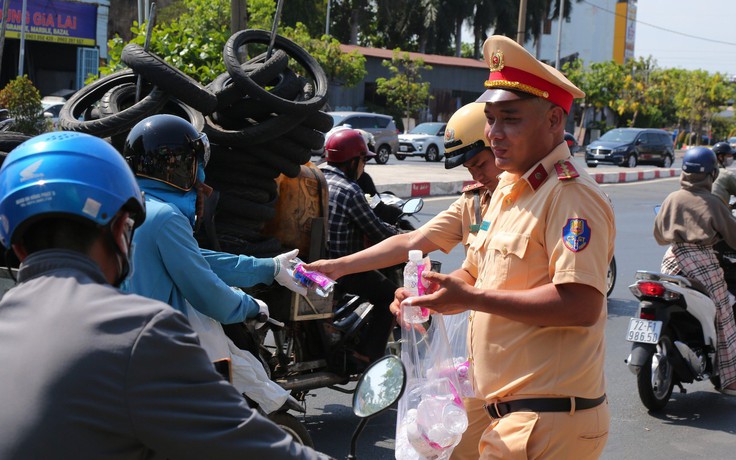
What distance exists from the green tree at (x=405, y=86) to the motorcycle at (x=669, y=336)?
3769 centimetres

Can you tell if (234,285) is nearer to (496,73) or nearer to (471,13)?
(496,73)

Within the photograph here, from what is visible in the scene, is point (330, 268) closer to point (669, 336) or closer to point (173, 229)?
point (173, 229)

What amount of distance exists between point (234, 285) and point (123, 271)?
7.57 feet

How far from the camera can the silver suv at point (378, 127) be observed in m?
28.8

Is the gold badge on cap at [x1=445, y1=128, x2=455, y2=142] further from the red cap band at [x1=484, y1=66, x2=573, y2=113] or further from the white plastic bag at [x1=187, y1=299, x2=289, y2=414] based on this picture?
the white plastic bag at [x1=187, y1=299, x2=289, y2=414]

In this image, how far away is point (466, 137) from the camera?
387cm

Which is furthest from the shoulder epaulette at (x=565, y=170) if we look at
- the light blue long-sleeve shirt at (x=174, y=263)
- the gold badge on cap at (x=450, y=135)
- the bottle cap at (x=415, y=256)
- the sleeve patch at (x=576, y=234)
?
the light blue long-sleeve shirt at (x=174, y=263)

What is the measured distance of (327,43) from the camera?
36906 millimetres

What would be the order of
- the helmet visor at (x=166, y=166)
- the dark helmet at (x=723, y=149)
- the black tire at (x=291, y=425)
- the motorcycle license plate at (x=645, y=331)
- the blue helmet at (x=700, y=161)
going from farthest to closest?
the dark helmet at (x=723, y=149)
the blue helmet at (x=700, y=161)
the motorcycle license plate at (x=645, y=331)
the black tire at (x=291, y=425)
the helmet visor at (x=166, y=166)

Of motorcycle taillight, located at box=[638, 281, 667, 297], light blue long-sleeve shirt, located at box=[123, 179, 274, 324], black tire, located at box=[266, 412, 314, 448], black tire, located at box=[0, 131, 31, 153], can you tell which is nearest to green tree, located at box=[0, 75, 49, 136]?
black tire, located at box=[0, 131, 31, 153]

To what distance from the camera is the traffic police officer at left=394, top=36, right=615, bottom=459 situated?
8.42 feet

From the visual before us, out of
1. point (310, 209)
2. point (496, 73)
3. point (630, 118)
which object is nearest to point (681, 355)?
point (310, 209)

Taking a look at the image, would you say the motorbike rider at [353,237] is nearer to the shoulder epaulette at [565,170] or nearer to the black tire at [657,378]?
the black tire at [657,378]

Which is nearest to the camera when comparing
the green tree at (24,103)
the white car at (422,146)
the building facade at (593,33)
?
the green tree at (24,103)
